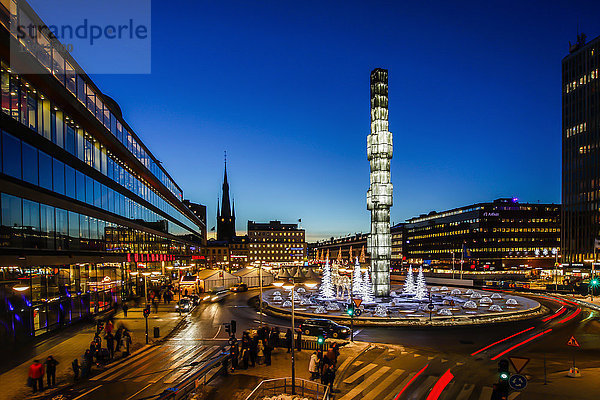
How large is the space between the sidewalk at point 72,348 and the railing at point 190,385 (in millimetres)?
6887

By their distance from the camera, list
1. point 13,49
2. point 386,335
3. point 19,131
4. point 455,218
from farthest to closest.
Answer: point 455,218, point 386,335, point 19,131, point 13,49

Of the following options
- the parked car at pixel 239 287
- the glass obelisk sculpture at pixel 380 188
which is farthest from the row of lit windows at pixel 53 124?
the glass obelisk sculpture at pixel 380 188

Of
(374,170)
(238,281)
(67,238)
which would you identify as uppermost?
(374,170)

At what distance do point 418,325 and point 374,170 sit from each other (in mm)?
23588

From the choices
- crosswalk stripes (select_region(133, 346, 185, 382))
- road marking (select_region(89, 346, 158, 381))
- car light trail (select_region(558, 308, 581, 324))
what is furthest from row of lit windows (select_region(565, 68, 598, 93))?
road marking (select_region(89, 346, 158, 381))

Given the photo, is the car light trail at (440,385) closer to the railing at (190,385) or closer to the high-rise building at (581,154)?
the railing at (190,385)

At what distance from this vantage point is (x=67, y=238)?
35.3m

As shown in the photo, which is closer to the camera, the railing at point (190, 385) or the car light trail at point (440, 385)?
the railing at point (190, 385)

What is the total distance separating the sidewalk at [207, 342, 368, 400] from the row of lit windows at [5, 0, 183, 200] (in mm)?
21324

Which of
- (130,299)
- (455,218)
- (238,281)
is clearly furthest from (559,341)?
(455,218)

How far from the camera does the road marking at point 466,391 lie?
18812 millimetres

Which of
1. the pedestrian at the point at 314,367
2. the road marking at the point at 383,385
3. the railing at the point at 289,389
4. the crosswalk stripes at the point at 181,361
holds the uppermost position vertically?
the pedestrian at the point at 314,367

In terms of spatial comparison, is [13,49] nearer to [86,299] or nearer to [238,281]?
[86,299]

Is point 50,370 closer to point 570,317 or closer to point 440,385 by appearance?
point 440,385
